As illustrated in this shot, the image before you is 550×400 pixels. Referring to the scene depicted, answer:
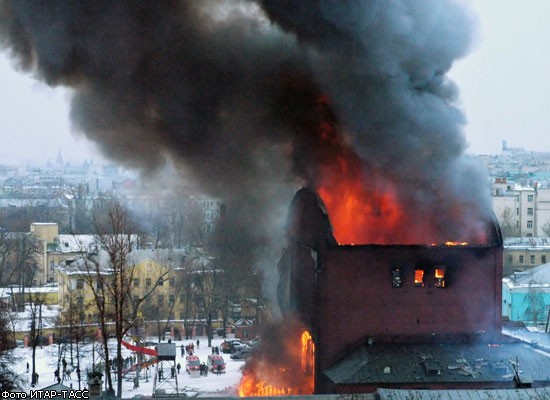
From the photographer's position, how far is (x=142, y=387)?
99.2 ft

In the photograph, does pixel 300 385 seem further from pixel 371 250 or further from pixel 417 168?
pixel 417 168

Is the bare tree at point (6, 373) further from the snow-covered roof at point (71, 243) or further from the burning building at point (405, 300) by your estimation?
the snow-covered roof at point (71, 243)

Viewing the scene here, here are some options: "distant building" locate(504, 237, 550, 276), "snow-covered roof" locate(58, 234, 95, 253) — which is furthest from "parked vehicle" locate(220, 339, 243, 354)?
"distant building" locate(504, 237, 550, 276)

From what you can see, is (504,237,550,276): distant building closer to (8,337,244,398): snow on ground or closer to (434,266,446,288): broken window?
(8,337,244,398): snow on ground

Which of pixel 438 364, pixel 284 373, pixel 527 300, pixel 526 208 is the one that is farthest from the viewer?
pixel 526 208

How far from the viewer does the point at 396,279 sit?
71.4ft

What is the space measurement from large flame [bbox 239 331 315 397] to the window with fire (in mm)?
2979

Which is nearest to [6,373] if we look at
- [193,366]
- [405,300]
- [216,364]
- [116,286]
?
[116,286]

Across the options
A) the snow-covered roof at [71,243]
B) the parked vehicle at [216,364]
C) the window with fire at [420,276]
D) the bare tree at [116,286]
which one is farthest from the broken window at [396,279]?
the snow-covered roof at [71,243]

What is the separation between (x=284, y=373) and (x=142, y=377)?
9592 mm

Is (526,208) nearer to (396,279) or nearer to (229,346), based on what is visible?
(229,346)

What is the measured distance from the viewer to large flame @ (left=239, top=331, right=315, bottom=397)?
2323 centimetres

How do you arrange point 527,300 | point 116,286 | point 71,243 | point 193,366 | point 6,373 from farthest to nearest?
point 71,243 < point 527,300 < point 193,366 < point 116,286 < point 6,373

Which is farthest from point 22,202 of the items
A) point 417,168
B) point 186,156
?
point 417,168
